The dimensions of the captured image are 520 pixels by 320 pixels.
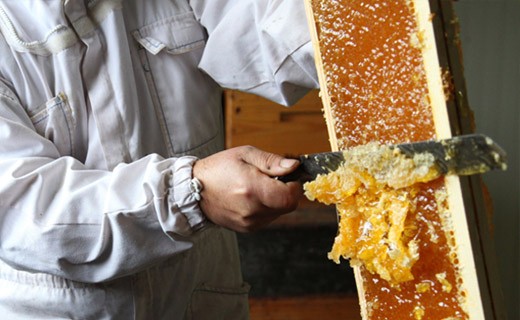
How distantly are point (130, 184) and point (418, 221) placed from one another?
47 centimetres

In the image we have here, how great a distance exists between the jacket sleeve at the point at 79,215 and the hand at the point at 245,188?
0.07 m

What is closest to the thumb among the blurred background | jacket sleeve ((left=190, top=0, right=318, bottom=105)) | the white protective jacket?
the white protective jacket

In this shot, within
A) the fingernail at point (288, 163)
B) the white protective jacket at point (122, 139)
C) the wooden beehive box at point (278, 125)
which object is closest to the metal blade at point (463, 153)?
the fingernail at point (288, 163)

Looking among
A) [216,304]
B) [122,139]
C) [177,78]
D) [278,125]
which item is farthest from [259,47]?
[278,125]

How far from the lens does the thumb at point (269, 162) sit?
908 mm

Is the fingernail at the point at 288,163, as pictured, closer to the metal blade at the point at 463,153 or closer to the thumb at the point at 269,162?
the thumb at the point at 269,162

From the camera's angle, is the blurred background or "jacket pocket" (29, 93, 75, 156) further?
the blurred background

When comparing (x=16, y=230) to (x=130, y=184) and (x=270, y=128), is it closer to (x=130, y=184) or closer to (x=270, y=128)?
(x=130, y=184)

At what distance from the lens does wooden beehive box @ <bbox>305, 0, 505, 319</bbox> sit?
2.58 ft

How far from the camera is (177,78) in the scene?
127 centimetres

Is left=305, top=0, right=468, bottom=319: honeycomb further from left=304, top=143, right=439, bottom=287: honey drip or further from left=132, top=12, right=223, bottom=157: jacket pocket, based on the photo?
left=132, top=12, right=223, bottom=157: jacket pocket

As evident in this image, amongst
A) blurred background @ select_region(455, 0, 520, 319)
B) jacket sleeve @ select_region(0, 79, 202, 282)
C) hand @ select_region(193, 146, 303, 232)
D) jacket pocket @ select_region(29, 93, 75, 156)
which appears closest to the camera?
hand @ select_region(193, 146, 303, 232)

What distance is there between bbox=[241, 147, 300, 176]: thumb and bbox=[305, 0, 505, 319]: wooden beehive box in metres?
0.07

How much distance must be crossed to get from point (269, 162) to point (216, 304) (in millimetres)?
510
